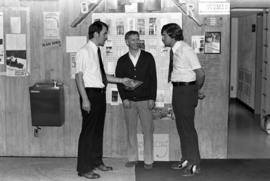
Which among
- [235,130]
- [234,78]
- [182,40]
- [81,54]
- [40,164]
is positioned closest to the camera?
[81,54]

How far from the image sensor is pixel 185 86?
547 centimetres

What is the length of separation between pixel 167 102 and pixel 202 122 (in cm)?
50

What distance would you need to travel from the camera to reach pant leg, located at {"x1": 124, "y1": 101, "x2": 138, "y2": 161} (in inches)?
228

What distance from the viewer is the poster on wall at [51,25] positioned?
20.0ft

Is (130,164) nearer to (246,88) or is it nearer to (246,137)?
(246,137)

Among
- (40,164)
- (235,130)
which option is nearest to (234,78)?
(235,130)

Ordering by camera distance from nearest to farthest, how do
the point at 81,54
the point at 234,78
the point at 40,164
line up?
the point at 81,54, the point at 40,164, the point at 234,78

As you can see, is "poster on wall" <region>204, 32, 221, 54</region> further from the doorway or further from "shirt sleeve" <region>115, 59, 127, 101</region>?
the doorway

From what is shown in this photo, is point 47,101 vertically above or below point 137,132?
above

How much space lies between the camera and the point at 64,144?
6.31m

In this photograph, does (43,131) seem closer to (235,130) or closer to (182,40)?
(182,40)

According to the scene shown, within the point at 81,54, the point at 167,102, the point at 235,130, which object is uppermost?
the point at 81,54

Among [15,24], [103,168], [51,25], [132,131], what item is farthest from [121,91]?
[15,24]

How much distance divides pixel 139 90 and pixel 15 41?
5.69 ft
